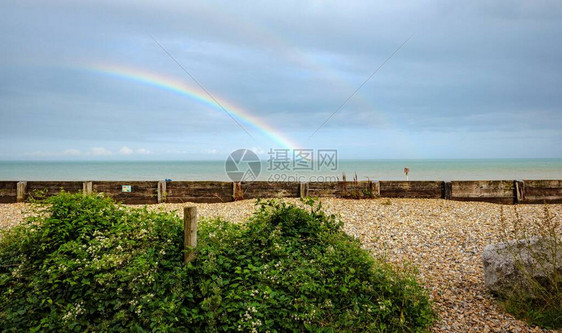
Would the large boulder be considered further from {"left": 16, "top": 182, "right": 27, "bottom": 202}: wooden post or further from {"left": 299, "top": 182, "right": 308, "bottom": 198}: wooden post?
{"left": 16, "top": 182, "right": 27, "bottom": 202}: wooden post

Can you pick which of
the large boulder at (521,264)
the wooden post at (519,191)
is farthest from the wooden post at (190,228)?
the wooden post at (519,191)

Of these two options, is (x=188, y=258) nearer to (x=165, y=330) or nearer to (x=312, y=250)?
(x=165, y=330)

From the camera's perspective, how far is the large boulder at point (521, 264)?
4305mm

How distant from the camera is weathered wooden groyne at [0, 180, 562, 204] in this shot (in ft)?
39.3

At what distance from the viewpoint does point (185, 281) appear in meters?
3.92

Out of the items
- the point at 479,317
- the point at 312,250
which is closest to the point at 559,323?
the point at 479,317

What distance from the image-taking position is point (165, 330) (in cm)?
334

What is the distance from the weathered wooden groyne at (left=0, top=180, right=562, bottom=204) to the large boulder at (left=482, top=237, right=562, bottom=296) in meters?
7.48

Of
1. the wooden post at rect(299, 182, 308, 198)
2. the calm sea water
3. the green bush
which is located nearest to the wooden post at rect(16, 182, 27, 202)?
the green bush

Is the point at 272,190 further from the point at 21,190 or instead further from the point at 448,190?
the point at 21,190

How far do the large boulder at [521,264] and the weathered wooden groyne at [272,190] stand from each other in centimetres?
748

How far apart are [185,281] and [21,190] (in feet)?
36.9

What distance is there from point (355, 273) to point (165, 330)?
2.19 metres

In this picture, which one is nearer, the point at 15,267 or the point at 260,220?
the point at 15,267
